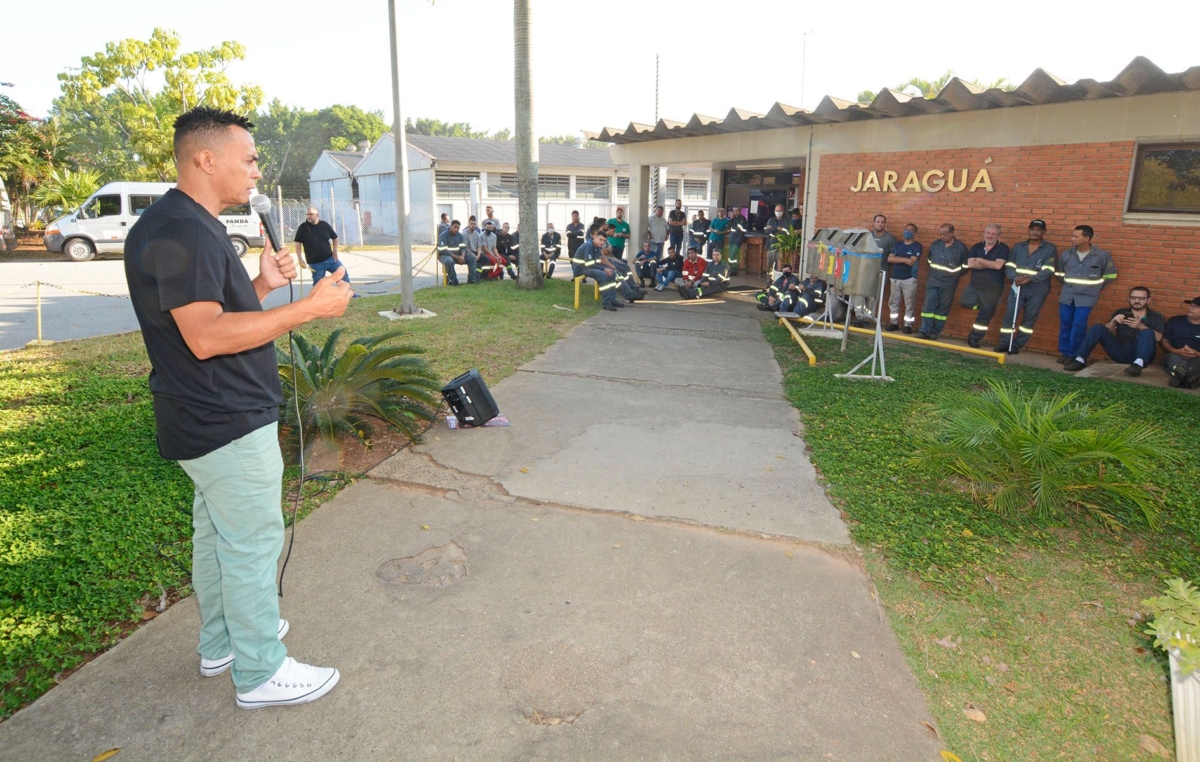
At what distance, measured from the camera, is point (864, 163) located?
1221 centimetres

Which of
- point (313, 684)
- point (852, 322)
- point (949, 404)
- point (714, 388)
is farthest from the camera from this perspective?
point (852, 322)

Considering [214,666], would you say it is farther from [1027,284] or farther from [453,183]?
[453,183]

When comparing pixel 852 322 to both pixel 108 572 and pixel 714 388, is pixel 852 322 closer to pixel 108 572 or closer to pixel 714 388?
pixel 714 388

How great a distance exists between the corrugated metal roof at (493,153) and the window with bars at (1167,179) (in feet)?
81.3

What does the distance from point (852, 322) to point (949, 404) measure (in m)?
5.78

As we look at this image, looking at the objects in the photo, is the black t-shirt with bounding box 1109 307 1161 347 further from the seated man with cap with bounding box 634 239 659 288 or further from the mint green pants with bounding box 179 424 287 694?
the mint green pants with bounding box 179 424 287 694

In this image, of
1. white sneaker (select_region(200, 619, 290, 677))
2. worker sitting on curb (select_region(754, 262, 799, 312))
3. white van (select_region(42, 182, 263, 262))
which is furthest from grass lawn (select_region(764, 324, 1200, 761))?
white van (select_region(42, 182, 263, 262))

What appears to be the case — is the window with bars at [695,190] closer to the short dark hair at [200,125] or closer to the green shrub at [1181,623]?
the green shrub at [1181,623]

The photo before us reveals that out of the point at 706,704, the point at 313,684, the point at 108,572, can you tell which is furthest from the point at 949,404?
the point at 108,572

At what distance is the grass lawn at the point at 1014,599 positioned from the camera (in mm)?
2871

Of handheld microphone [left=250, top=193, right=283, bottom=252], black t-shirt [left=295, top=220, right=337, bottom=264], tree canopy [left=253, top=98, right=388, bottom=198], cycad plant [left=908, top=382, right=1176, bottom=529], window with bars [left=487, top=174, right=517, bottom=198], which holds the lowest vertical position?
cycad plant [left=908, top=382, right=1176, bottom=529]

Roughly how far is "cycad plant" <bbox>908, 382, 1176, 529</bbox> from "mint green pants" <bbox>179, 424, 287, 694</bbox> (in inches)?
172

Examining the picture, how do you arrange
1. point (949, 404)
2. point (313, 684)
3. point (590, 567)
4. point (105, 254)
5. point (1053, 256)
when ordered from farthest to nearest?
point (105, 254) → point (1053, 256) → point (949, 404) → point (590, 567) → point (313, 684)

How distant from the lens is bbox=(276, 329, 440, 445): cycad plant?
538 centimetres
